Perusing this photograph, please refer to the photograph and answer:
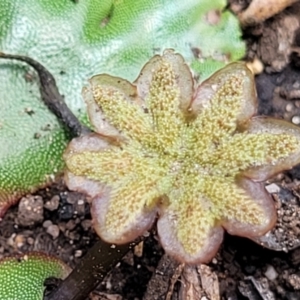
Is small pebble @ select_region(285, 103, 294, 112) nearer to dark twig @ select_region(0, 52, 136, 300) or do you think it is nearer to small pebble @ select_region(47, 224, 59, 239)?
dark twig @ select_region(0, 52, 136, 300)

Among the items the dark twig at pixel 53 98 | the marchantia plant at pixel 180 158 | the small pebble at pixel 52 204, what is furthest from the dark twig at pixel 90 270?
the dark twig at pixel 53 98

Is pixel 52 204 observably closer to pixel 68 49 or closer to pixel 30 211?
pixel 30 211

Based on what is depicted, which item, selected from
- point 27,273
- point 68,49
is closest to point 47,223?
point 27,273

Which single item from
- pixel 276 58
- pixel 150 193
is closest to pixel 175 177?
pixel 150 193

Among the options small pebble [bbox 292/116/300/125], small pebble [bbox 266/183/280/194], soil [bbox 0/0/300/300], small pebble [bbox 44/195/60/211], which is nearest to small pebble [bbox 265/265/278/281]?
soil [bbox 0/0/300/300]

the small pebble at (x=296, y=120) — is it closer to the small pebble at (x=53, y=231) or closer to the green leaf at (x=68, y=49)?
the green leaf at (x=68, y=49)

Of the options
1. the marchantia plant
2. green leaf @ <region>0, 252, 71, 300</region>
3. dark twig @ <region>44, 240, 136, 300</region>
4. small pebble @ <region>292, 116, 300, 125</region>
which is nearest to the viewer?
the marchantia plant

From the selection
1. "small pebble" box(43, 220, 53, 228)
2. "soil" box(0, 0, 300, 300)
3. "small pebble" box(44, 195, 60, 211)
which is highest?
"small pebble" box(44, 195, 60, 211)

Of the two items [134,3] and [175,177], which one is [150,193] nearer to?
[175,177]
